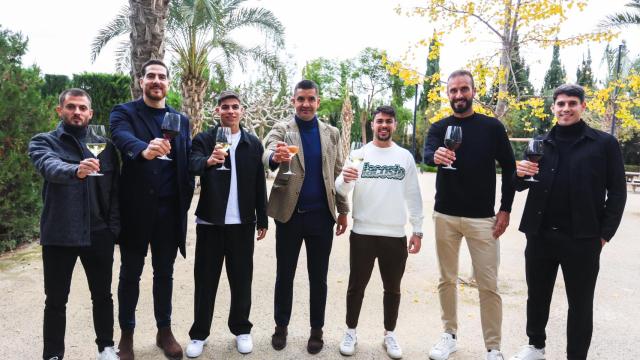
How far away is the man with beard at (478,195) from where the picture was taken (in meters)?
3.52

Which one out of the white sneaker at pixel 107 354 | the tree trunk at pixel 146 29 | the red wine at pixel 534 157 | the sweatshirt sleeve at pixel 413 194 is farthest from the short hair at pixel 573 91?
the tree trunk at pixel 146 29

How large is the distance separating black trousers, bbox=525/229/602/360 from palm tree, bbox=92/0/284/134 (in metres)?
10.5

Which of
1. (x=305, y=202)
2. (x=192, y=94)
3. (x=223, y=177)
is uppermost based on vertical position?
(x=192, y=94)

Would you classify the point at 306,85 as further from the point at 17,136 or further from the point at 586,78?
the point at 586,78

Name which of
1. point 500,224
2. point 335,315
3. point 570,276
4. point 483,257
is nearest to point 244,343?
point 335,315

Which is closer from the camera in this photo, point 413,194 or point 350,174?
point 350,174

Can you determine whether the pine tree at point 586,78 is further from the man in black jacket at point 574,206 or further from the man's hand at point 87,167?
the man's hand at point 87,167

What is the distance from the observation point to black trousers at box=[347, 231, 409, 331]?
12.0 feet

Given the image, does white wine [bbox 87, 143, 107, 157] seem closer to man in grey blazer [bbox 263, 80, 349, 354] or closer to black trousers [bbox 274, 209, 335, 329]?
man in grey blazer [bbox 263, 80, 349, 354]

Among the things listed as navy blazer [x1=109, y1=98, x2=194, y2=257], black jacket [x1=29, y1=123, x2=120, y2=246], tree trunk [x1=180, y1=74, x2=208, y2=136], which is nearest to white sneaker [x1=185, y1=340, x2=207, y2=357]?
navy blazer [x1=109, y1=98, x2=194, y2=257]

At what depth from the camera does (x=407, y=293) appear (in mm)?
5379

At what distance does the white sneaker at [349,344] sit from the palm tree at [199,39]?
9989 mm

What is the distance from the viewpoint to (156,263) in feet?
11.4

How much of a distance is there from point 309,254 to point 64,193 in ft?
6.44
